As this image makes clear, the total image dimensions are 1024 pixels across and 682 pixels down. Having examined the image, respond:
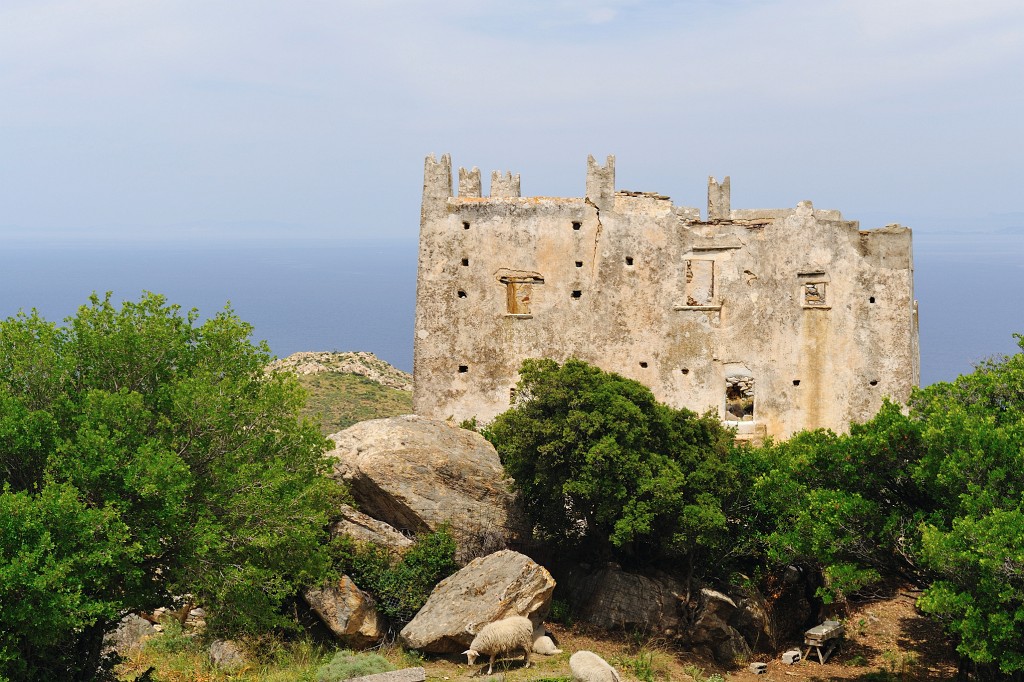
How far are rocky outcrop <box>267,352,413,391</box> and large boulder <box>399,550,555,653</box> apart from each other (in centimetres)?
4706

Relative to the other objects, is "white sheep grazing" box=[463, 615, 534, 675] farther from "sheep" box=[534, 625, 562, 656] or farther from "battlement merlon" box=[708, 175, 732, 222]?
"battlement merlon" box=[708, 175, 732, 222]

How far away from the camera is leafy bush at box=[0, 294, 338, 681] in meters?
20.2

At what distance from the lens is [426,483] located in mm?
30688

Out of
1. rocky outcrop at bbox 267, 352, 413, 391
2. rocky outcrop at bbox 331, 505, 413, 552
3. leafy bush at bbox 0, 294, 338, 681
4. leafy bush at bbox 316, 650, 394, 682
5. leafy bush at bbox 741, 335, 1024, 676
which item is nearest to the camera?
leafy bush at bbox 0, 294, 338, 681

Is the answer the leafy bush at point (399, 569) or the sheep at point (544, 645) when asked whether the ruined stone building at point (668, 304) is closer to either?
the leafy bush at point (399, 569)

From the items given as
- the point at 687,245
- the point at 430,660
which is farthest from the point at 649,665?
the point at 687,245

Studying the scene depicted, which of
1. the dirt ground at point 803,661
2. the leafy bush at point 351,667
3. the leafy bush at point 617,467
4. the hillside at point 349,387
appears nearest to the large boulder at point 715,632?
the dirt ground at point 803,661

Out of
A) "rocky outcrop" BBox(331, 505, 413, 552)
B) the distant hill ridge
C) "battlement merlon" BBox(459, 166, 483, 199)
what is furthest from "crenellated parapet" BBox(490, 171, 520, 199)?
the distant hill ridge

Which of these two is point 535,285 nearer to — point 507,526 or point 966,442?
point 507,526

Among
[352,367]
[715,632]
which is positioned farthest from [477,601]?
[352,367]

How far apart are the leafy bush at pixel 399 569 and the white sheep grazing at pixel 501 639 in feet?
9.10

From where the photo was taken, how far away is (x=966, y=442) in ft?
77.9

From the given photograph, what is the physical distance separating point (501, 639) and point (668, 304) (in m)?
16.1

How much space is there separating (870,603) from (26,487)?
23.8 m
